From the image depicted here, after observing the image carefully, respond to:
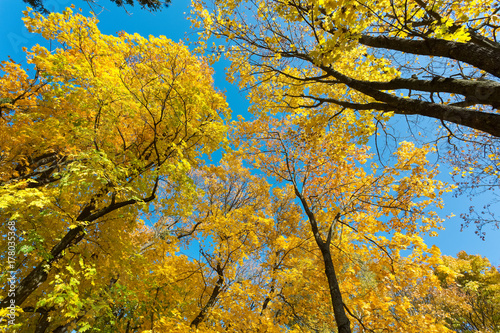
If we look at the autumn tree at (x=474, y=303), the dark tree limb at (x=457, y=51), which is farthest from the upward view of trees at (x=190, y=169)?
the autumn tree at (x=474, y=303)

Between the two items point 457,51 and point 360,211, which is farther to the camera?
point 360,211

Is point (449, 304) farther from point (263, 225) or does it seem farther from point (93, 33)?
point (93, 33)

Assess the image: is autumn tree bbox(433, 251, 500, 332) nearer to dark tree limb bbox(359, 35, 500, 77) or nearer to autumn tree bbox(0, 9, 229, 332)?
dark tree limb bbox(359, 35, 500, 77)

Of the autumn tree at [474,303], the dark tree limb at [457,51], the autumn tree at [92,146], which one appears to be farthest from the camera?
the autumn tree at [474,303]

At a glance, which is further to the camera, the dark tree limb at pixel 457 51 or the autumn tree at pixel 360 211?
the autumn tree at pixel 360 211

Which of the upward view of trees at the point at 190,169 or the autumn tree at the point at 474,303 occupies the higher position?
the autumn tree at the point at 474,303

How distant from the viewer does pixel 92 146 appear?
4.67 m

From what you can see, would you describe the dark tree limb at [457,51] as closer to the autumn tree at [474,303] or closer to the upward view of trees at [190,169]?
the upward view of trees at [190,169]

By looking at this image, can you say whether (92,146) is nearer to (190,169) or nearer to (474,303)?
(190,169)

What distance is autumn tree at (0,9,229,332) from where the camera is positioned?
3.71 m

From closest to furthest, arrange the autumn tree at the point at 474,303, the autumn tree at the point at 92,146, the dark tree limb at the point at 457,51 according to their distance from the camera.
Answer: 1. the dark tree limb at the point at 457,51
2. the autumn tree at the point at 92,146
3. the autumn tree at the point at 474,303

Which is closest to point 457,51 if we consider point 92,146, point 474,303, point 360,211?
point 360,211

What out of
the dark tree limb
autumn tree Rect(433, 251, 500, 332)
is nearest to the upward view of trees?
the dark tree limb

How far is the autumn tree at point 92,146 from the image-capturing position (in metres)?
3.71
